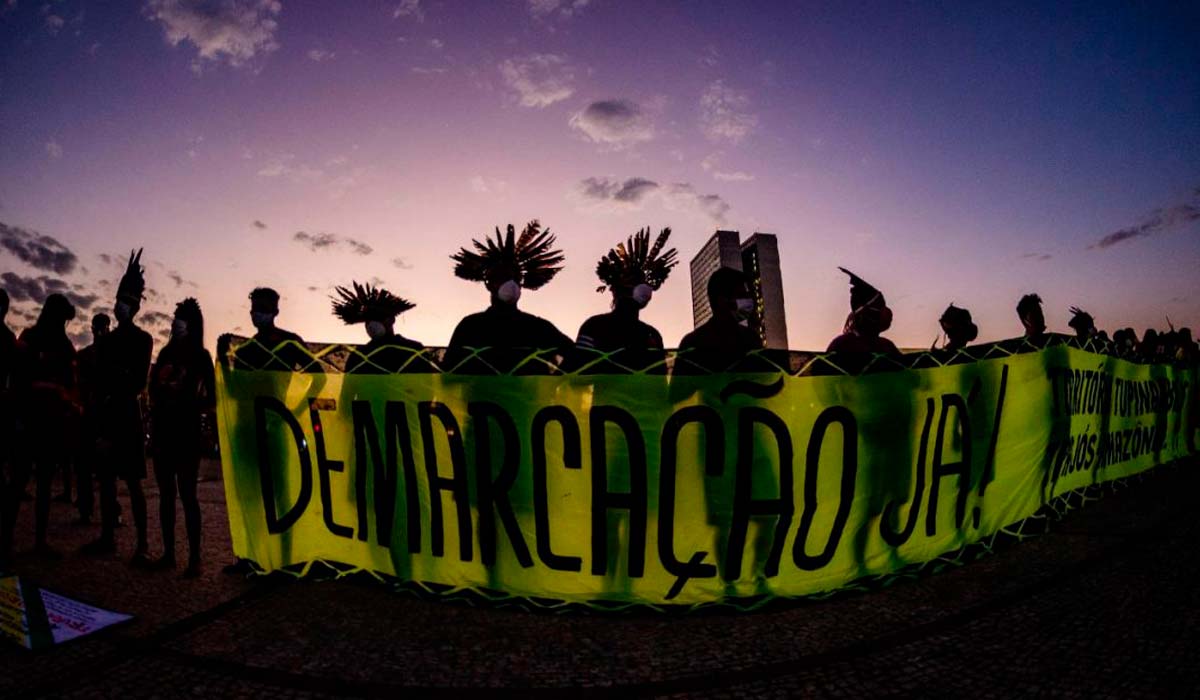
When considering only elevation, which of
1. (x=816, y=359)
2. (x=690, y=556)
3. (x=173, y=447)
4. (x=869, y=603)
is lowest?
(x=869, y=603)

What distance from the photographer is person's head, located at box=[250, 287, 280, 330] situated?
4516mm

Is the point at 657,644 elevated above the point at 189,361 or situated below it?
below

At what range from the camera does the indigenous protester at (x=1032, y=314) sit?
6.59 metres

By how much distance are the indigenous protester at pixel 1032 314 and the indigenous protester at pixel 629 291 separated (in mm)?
3944

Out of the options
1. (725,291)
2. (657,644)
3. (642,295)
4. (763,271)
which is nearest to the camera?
(657,644)

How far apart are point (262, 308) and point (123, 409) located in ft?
4.03

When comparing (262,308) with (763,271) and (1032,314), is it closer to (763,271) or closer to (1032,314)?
(1032,314)

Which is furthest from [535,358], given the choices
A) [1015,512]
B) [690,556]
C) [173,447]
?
[1015,512]

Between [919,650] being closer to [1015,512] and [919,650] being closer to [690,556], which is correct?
[690,556]

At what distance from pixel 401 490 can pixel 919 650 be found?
2851mm

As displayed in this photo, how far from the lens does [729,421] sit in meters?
3.36

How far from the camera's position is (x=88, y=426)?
15.0 feet

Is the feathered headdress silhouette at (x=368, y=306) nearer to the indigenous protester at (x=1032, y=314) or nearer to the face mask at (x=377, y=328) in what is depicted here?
the face mask at (x=377, y=328)

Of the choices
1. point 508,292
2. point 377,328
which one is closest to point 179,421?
point 508,292
